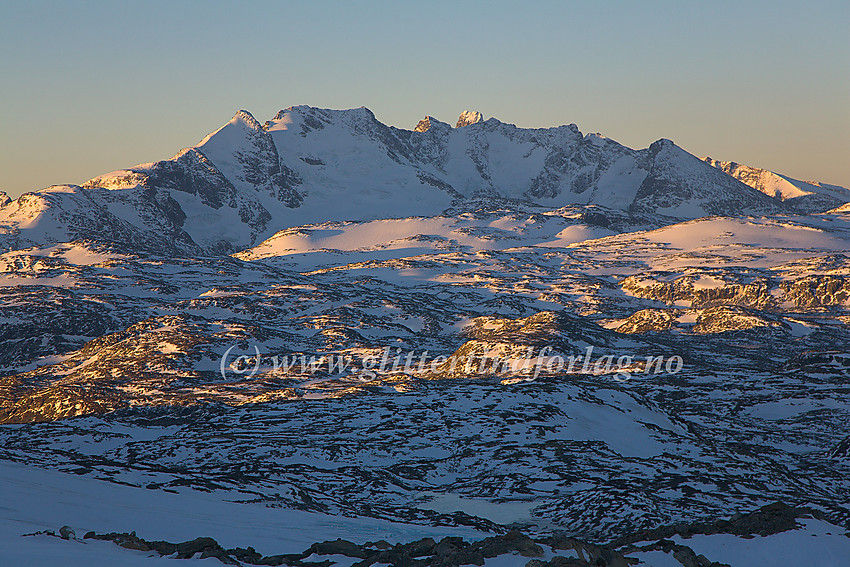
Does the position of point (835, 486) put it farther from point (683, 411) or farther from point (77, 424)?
point (77, 424)

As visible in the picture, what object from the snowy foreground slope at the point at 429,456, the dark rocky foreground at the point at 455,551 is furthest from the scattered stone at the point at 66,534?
Result: the snowy foreground slope at the point at 429,456

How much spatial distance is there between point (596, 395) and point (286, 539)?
2466 inches

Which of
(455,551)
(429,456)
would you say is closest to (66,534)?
(455,551)

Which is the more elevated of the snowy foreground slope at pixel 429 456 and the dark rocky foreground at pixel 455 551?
the dark rocky foreground at pixel 455 551

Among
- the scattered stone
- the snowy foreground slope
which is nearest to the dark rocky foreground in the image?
the scattered stone

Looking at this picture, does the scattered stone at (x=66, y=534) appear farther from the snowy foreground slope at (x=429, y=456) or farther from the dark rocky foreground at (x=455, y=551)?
the snowy foreground slope at (x=429, y=456)

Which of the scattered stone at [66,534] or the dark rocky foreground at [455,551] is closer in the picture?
the dark rocky foreground at [455,551]

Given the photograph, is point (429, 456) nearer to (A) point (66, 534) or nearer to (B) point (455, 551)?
(B) point (455, 551)

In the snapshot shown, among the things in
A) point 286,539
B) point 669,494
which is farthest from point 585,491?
point 286,539

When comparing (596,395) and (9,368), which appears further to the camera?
(9,368)

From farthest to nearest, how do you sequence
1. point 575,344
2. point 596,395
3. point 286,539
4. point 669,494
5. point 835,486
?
point 575,344 → point 596,395 → point 835,486 → point 669,494 → point 286,539

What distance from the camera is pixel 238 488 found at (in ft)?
179

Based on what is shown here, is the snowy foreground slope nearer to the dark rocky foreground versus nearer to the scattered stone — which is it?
the dark rocky foreground

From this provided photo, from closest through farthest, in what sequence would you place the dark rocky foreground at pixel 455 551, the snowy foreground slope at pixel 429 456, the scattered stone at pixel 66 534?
the dark rocky foreground at pixel 455 551
the scattered stone at pixel 66 534
the snowy foreground slope at pixel 429 456
